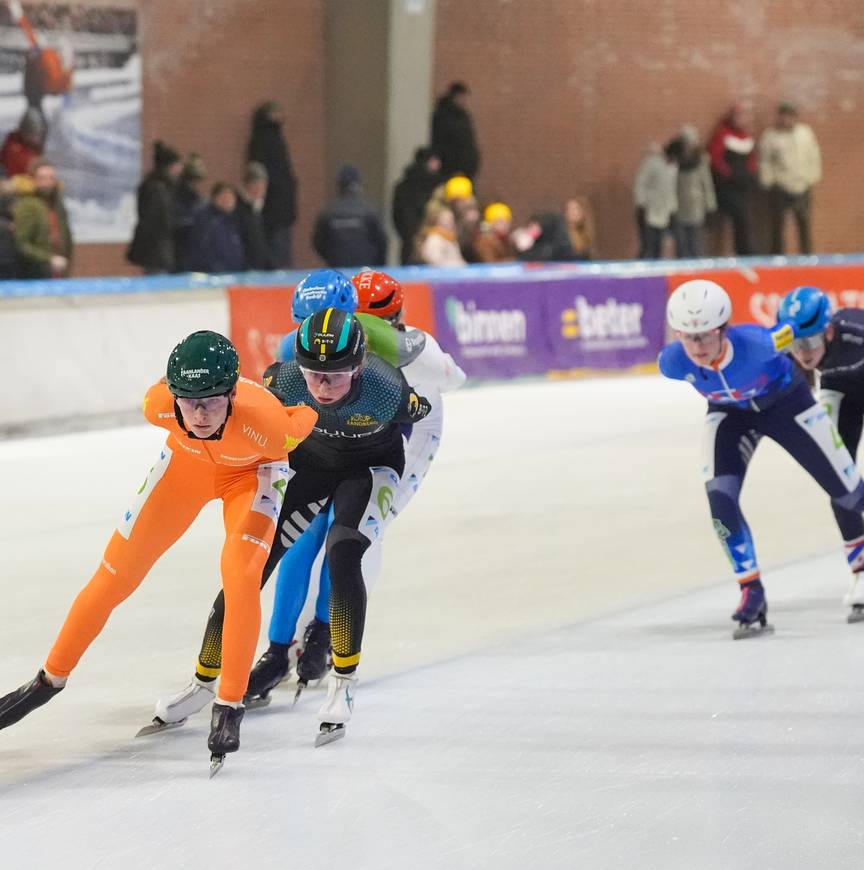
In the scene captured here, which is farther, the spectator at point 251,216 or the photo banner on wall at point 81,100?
the photo banner on wall at point 81,100

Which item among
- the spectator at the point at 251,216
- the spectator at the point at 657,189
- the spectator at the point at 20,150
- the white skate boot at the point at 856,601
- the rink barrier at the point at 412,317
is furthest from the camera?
the spectator at the point at 657,189

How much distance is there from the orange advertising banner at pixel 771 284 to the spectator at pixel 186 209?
423cm

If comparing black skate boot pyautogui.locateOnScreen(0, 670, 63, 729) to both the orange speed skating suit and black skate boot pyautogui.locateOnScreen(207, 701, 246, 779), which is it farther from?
black skate boot pyautogui.locateOnScreen(207, 701, 246, 779)

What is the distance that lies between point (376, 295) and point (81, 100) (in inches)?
444

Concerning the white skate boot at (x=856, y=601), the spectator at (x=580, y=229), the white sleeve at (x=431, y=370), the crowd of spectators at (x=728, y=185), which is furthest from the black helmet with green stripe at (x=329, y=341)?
the crowd of spectators at (x=728, y=185)

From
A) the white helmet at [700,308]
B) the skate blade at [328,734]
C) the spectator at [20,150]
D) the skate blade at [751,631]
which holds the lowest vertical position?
the skate blade at [751,631]

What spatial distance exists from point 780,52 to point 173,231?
11633mm

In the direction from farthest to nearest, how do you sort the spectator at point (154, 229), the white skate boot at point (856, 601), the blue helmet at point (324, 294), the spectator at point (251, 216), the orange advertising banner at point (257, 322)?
the spectator at point (251, 216) → the spectator at point (154, 229) → the orange advertising banner at point (257, 322) → the white skate boot at point (856, 601) → the blue helmet at point (324, 294)

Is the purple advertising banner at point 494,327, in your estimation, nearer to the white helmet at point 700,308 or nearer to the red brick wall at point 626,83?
the red brick wall at point 626,83

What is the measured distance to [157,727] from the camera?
4.84m

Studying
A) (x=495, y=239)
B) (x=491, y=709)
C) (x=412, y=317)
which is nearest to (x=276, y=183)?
(x=495, y=239)

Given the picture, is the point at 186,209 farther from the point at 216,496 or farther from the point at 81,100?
the point at 216,496

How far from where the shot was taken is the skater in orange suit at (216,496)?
Answer: 4.38 m

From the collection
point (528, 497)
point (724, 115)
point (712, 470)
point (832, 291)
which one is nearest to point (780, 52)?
point (724, 115)
